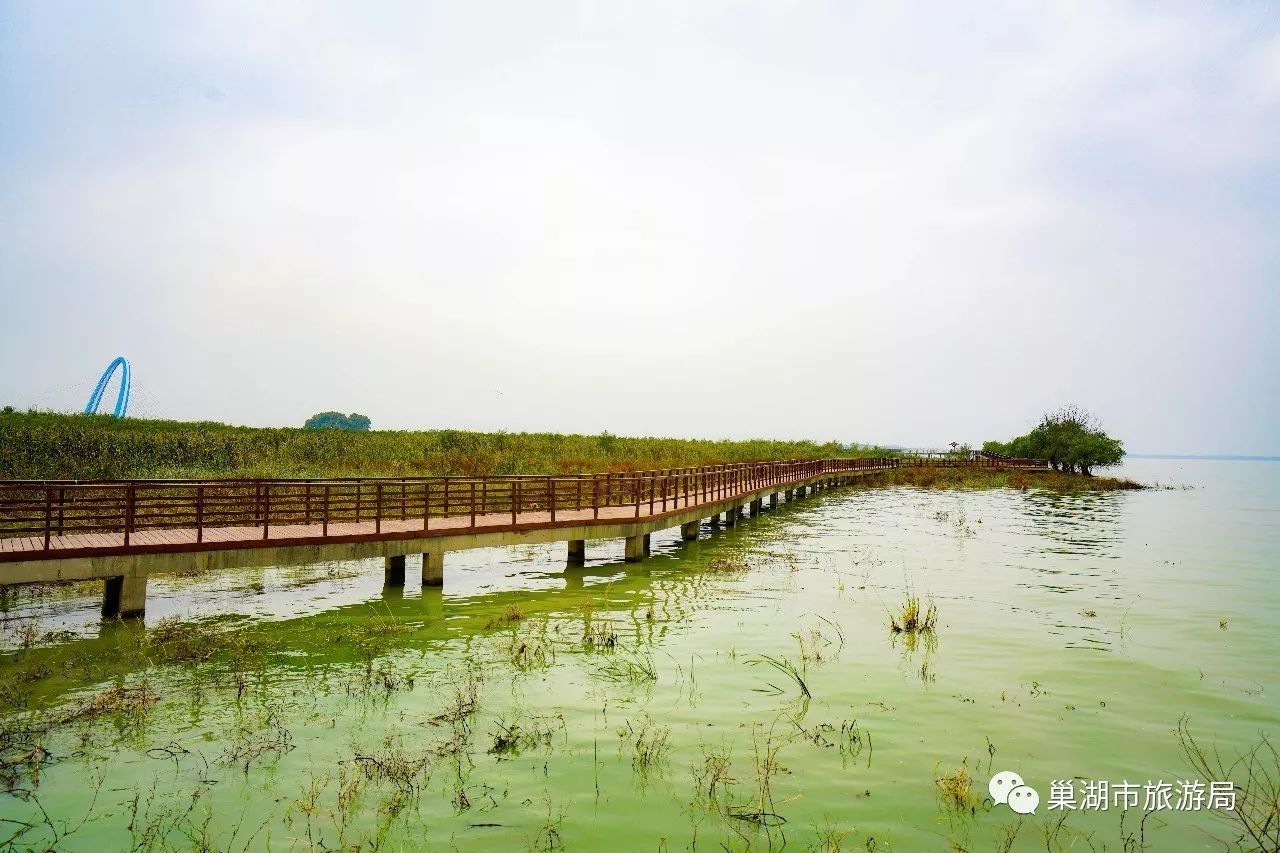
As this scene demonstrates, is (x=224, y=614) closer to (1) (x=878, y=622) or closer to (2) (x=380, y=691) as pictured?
(2) (x=380, y=691)

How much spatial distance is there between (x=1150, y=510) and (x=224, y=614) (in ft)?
162

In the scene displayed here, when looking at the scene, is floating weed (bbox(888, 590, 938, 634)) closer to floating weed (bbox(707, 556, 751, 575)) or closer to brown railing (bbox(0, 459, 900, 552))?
floating weed (bbox(707, 556, 751, 575))

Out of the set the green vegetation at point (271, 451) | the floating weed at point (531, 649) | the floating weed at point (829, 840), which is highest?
the green vegetation at point (271, 451)

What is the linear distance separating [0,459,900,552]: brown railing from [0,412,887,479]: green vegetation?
593cm

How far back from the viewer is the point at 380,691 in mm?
10930

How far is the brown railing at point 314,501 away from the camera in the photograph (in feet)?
51.6

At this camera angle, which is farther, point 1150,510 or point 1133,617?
point 1150,510

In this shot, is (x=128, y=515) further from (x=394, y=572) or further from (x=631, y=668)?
(x=631, y=668)

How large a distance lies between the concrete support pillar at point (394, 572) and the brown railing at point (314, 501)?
2.78ft

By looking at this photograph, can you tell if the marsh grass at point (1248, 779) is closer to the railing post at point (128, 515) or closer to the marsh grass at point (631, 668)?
the marsh grass at point (631, 668)

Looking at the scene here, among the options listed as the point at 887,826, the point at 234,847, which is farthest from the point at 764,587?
the point at 234,847

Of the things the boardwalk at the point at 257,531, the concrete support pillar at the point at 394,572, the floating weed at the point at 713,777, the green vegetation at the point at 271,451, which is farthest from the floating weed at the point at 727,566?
the green vegetation at the point at 271,451

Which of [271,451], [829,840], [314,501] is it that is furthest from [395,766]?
[271,451]

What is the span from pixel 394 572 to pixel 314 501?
12.3 metres
